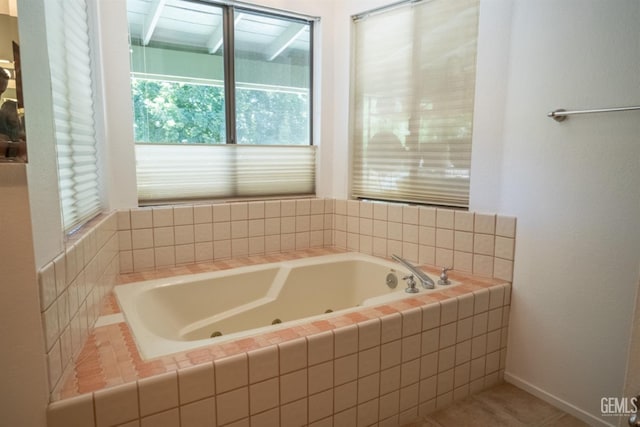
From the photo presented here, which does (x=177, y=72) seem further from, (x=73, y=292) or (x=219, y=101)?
(x=73, y=292)

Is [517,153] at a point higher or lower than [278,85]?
lower

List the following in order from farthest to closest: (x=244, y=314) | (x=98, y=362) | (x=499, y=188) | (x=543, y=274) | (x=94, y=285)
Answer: (x=244, y=314) < (x=499, y=188) < (x=543, y=274) < (x=94, y=285) < (x=98, y=362)

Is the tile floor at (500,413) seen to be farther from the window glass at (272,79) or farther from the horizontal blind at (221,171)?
the window glass at (272,79)

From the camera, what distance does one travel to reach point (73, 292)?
4.21ft

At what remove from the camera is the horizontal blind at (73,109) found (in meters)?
1.34

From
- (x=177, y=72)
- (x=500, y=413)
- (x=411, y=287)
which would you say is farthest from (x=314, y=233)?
(x=500, y=413)

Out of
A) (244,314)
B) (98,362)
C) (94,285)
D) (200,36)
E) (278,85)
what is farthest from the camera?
(278,85)

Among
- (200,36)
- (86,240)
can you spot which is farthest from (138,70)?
(86,240)

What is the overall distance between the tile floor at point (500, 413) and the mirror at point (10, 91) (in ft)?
5.79

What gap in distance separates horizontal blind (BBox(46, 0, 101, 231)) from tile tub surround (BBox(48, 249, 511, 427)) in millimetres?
530

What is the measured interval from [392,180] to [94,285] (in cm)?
181

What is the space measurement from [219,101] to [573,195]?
6.79 feet

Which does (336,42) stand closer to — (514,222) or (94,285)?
(514,222)

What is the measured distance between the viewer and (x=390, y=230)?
2.54 meters
